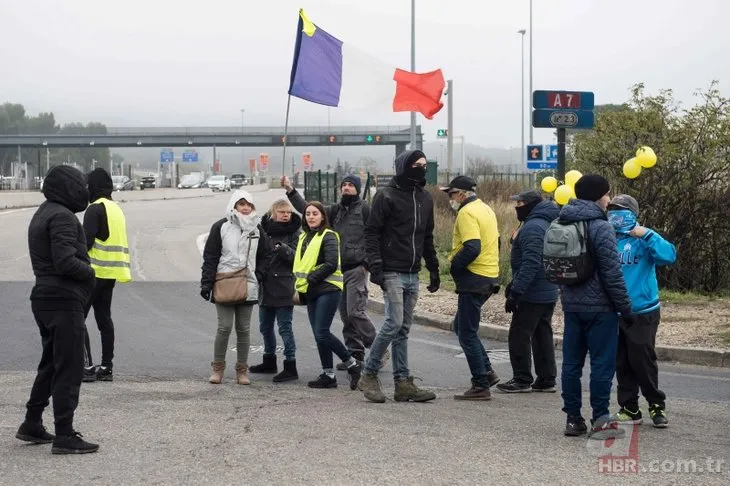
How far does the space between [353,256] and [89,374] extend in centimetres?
266

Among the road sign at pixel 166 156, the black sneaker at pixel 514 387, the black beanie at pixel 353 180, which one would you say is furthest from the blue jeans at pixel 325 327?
the road sign at pixel 166 156

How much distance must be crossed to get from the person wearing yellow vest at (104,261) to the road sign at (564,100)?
590cm

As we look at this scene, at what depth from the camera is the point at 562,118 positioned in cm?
1341

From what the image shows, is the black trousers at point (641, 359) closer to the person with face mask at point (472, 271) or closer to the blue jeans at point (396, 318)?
the person with face mask at point (472, 271)

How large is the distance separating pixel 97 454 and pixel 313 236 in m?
3.55

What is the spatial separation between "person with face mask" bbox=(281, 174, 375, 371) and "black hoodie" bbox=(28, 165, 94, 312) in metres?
3.24

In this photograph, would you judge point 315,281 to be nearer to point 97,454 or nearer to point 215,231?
point 215,231

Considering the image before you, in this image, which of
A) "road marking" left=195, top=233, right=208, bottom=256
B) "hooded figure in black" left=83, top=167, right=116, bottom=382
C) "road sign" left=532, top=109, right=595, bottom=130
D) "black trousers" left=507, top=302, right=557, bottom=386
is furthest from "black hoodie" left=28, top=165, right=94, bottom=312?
"road marking" left=195, top=233, right=208, bottom=256

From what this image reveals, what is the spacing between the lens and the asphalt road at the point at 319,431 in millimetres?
6273

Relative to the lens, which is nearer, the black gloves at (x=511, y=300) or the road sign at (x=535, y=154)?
the black gloves at (x=511, y=300)

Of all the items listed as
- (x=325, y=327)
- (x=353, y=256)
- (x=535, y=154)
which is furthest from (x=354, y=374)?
(x=535, y=154)

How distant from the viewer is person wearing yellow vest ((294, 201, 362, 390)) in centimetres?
957

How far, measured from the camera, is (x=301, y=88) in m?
12.0

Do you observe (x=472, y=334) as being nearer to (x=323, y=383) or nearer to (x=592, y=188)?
(x=323, y=383)
